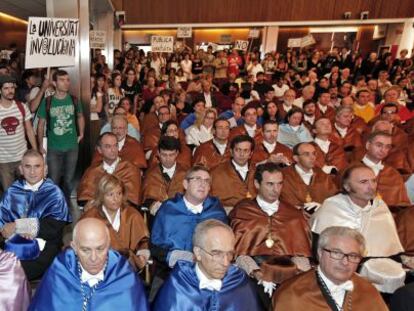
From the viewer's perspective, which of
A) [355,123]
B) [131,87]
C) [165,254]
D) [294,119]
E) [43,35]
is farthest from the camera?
[131,87]

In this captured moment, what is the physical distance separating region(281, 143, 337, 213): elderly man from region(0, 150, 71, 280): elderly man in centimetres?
241

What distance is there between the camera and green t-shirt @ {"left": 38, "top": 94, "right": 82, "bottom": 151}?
16.7 feet

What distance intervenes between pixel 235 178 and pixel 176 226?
1.37 meters

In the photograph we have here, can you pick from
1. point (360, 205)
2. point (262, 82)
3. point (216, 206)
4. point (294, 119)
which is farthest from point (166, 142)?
point (262, 82)

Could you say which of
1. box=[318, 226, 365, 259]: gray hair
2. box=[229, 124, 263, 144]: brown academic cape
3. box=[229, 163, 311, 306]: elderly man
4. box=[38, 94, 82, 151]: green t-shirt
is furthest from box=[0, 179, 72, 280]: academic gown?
box=[229, 124, 263, 144]: brown academic cape

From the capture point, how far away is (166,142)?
444 cm

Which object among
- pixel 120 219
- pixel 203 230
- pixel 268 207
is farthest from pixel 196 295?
pixel 268 207

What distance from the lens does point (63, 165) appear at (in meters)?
5.44

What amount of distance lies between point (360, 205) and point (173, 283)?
187 centimetres

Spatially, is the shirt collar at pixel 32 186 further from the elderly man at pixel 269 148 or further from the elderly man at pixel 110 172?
the elderly man at pixel 269 148

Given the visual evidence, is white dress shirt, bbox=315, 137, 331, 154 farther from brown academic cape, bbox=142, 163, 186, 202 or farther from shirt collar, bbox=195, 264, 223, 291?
shirt collar, bbox=195, 264, 223, 291

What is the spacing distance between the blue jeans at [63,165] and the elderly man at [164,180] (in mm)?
1431

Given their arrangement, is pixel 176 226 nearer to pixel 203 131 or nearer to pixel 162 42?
pixel 203 131

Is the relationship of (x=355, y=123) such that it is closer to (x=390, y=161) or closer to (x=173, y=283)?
(x=390, y=161)
